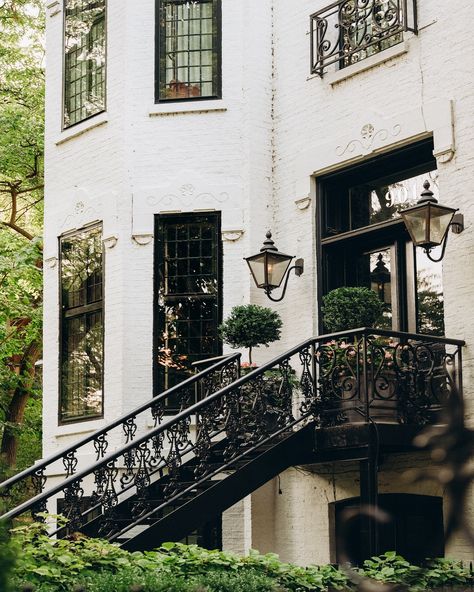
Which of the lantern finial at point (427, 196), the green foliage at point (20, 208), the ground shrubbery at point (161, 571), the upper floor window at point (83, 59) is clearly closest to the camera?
the ground shrubbery at point (161, 571)

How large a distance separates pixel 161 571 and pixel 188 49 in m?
8.08

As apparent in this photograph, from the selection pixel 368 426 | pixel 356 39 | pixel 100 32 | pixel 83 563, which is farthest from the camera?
pixel 100 32

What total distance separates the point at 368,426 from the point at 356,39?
16.7 feet

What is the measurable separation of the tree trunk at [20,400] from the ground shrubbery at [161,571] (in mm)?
15721

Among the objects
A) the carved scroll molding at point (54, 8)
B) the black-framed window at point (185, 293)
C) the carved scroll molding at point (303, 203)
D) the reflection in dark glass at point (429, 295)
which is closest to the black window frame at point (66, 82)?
the carved scroll molding at point (54, 8)

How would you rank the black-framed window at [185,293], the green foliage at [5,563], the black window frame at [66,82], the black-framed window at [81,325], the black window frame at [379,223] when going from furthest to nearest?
the black window frame at [66,82] < the black-framed window at [81,325] < the black-framed window at [185,293] < the black window frame at [379,223] < the green foliage at [5,563]

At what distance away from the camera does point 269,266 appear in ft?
37.8

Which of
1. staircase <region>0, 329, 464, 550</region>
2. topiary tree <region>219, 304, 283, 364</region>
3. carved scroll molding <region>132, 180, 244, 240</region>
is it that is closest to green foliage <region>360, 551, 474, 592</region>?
staircase <region>0, 329, 464, 550</region>

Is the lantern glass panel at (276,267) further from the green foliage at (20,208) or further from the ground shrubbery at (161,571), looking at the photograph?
the green foliage at (20,208)

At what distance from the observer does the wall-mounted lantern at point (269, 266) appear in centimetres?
1147

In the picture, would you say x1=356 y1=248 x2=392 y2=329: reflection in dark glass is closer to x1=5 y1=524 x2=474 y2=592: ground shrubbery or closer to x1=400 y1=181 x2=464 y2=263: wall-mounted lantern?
x1=400 y1=181 x2=464 y2=263: wall-mounted lantern

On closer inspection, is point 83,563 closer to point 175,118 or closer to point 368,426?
point 368,426

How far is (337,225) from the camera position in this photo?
483 inches

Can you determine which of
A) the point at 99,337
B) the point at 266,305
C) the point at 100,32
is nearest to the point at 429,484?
the point at 266,305
